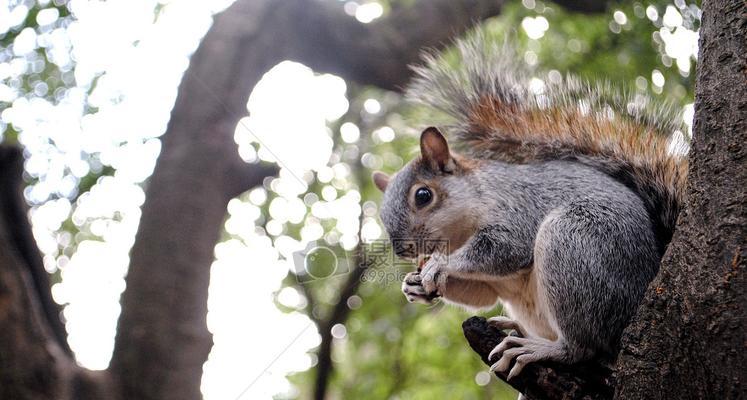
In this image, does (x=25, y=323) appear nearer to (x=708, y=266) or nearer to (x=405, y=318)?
(x=708, y=266)

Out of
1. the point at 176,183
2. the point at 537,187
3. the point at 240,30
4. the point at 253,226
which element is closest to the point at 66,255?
the point at 253,226

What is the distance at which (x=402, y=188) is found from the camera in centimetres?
211

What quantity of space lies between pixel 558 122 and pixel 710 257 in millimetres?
863

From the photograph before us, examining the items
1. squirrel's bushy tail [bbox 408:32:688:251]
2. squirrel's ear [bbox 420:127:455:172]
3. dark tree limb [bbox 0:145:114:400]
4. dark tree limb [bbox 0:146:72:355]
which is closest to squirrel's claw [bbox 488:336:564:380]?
squirrel's bushy tail [bbox 408:32:688:251]

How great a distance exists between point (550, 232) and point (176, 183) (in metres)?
2.44

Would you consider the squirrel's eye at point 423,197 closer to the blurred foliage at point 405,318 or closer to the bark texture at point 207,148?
the bark texture at point 207,148

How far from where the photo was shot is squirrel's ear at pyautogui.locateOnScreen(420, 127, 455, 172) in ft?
6.80

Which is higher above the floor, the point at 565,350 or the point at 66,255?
the point at 565,350

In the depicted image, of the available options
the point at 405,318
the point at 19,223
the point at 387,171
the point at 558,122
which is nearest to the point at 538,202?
the point at 558,122

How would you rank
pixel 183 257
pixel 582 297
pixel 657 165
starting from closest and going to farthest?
pixel 582 297 < pixel 657 165 < pixel 183 257

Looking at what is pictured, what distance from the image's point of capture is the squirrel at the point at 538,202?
157 cm

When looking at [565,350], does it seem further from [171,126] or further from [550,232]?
[171,126]

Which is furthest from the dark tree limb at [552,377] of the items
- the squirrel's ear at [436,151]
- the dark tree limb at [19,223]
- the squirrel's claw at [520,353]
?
the dark tree limb at [19,223]

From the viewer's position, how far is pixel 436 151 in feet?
6.87
